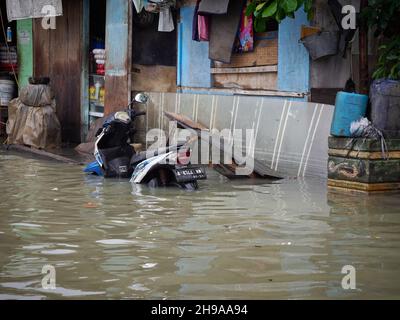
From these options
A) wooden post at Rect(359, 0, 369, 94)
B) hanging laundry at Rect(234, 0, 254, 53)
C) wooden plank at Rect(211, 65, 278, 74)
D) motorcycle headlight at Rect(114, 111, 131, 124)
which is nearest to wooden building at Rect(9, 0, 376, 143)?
wooden plank at Rect(211, 65, 278, 74)

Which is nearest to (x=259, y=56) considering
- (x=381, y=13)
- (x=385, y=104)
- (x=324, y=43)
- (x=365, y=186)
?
(x=324, y=43)

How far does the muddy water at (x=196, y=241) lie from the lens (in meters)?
4.55

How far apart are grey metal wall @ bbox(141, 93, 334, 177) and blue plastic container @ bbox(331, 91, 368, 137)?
Result: 3.09 feet

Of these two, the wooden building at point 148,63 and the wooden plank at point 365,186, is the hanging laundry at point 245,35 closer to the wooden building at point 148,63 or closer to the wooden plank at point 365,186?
the wooden building at point 148,63

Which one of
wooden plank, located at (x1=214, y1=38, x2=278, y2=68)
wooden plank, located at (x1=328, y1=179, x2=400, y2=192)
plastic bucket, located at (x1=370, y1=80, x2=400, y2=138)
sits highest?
wooden plank, located at (x1=214, y1=38, x2=278, y2=68)

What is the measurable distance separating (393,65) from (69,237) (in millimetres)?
4822

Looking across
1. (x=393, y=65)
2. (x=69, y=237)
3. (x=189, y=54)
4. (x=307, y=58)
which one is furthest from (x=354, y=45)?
Answer: (x=69, y=237)

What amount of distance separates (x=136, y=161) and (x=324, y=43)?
3127mm

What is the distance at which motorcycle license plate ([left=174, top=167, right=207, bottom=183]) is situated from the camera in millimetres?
8497

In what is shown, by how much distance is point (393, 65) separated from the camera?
862 cm

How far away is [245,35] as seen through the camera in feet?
37.2

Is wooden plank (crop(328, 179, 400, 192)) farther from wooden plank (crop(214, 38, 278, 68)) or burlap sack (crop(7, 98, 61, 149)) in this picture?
burlap sack (crop(7, 98, 61, 149))

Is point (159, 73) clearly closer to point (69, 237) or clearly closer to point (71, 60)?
point (71, 60)

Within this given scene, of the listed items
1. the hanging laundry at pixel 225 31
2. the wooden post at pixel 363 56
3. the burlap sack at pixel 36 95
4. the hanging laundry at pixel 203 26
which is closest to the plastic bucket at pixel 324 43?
the wooden post at pixel 363 56
